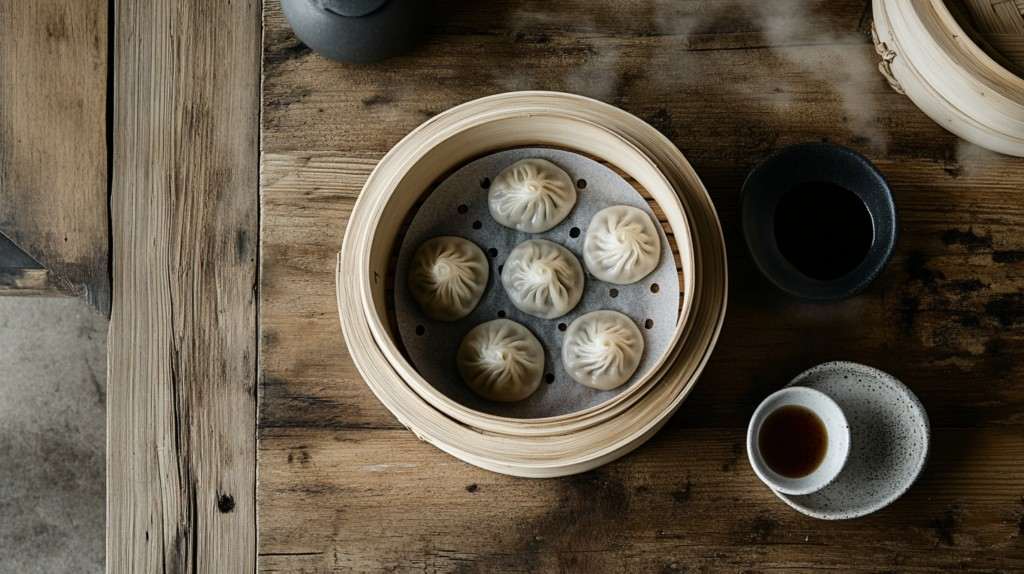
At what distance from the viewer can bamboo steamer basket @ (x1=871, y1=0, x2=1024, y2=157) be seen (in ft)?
3.83

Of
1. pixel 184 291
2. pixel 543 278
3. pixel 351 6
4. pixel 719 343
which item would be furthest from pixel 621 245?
pixel 184 291

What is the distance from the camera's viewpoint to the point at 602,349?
3.93ft

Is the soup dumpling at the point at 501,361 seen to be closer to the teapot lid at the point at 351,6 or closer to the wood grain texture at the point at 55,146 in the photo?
the teapot lid at the point at 351,6

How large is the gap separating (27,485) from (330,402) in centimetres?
114

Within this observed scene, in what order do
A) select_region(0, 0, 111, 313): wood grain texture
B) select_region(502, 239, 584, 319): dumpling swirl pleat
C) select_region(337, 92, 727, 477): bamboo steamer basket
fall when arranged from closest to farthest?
select_region(337, 92, 727, 477): bamboo steamer basket, select_region(502, 239, 584, 319): dumpling swirl pleat, select_region(0, 0, 111, 313): wood grain texture

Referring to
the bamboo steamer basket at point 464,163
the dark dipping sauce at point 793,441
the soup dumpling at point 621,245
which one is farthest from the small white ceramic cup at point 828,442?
the soup dumpling at point 621,245

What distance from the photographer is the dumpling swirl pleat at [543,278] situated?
123 cm

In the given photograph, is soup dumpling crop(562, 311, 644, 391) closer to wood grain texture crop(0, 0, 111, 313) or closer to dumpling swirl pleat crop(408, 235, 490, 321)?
dumpling swirl pleat crop(408, 235, 490, 321)

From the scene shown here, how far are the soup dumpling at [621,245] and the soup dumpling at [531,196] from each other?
0.06 meters

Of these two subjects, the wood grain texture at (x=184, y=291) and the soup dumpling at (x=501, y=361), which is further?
the wood grain texture at (x=184, y=291)

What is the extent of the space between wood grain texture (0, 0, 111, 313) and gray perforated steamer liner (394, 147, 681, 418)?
54 cm

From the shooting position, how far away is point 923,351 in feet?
4.23

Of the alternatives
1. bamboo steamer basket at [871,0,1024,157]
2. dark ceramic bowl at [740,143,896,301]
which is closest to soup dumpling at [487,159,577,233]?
dark ceramic bowl at [740,143,896,301]

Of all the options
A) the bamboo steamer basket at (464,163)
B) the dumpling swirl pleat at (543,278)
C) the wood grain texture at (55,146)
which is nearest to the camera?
the bamboo steamer basket at (464,163)
